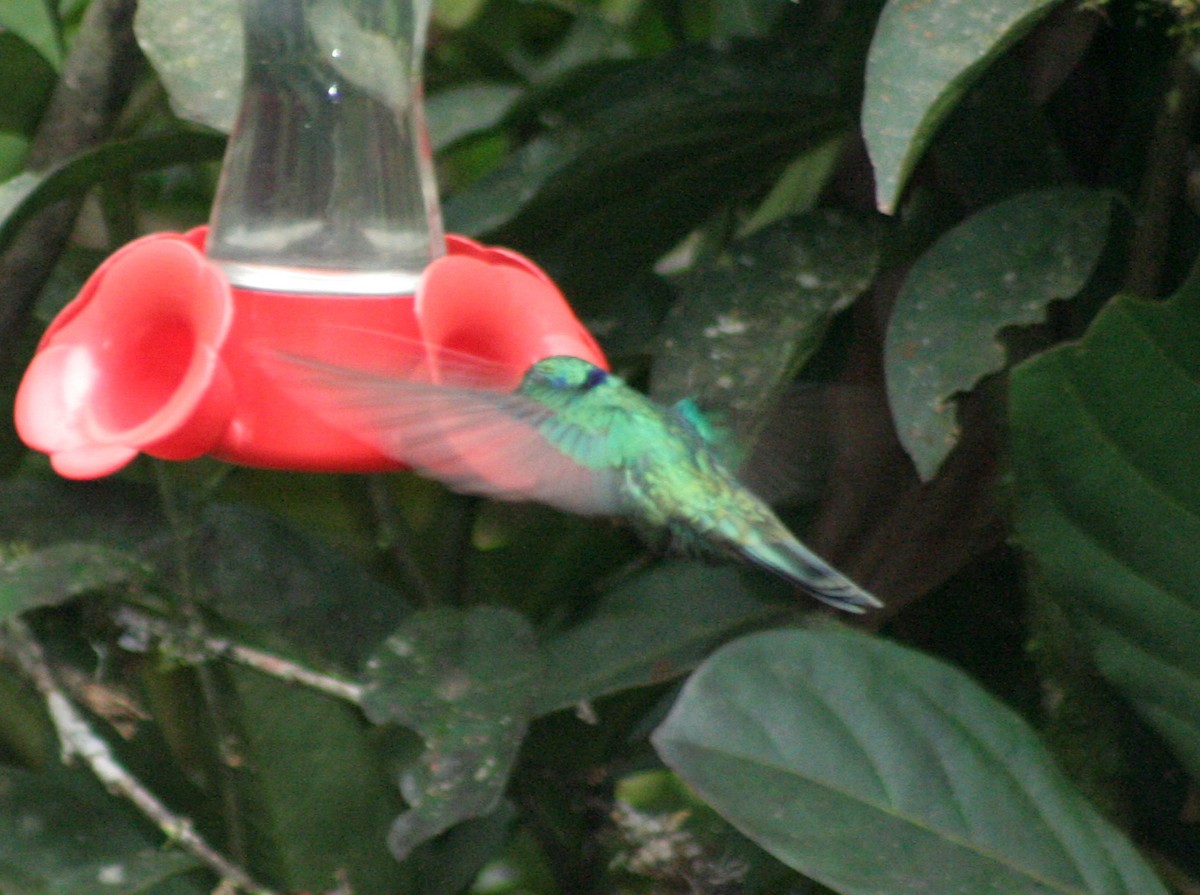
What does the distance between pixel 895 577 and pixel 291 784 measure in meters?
0.64

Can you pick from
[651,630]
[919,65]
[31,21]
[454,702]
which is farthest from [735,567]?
[31,21]

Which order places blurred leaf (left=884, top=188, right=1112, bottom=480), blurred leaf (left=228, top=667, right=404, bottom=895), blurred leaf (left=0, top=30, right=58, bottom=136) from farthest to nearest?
blurred leaf (left=0, top=30, right=58, bottom=136), blurred leaf (left=228, top=667, right=404, bottom=895), blurred leaf (left=884, top=188, right=1112, bottom=480)

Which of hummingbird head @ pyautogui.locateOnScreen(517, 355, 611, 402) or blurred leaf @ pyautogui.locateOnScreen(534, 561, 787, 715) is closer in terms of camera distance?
hummingbird head @ pyautogui.locateOnScreen(517, 355, 611, 402)

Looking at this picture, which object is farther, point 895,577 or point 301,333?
point 895,577

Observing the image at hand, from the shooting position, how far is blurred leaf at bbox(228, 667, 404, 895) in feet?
4.72

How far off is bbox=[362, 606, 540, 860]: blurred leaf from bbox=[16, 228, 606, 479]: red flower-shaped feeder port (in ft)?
0.93

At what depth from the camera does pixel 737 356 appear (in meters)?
1.39

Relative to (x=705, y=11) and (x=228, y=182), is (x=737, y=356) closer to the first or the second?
(x=228, y=182)

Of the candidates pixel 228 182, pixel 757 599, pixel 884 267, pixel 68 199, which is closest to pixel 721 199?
pixel 884 267

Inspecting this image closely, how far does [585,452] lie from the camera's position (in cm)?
140

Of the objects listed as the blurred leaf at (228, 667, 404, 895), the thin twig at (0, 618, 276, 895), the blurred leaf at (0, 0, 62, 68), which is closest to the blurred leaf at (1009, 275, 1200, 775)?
the blurred leaf at (228, 667, 404, 895)

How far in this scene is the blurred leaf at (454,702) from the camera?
1277 mm

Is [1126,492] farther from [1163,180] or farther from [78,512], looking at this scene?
[78,512]

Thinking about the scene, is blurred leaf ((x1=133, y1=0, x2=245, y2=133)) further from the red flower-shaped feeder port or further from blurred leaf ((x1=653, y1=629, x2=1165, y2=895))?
blurred leaf ((x1=653, y1=629, x2=1165, y2=895))
